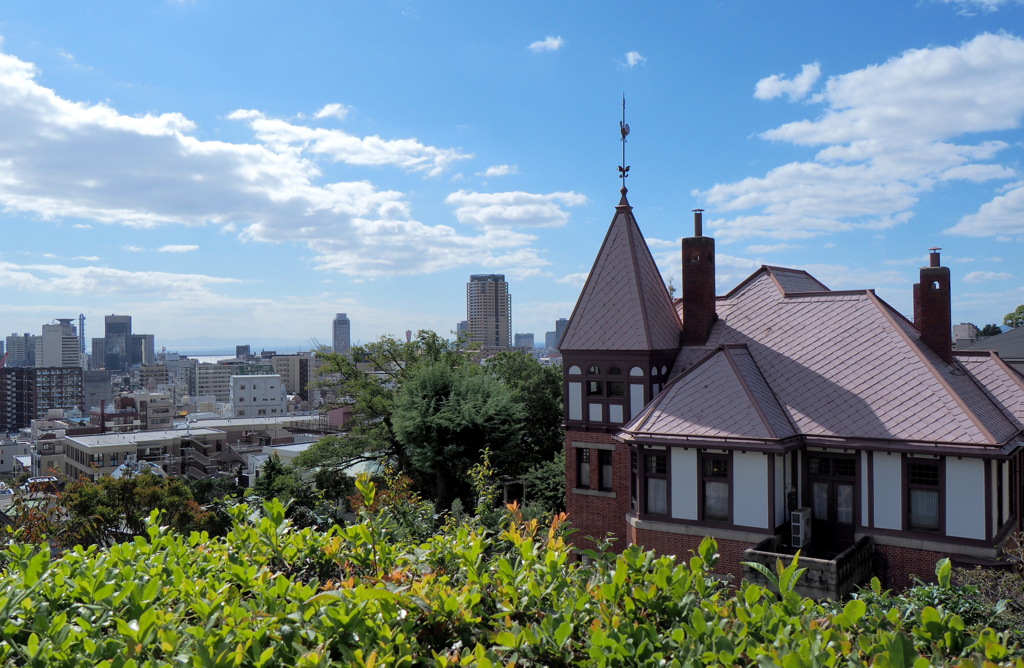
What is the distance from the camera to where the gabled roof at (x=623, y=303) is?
20.5 metres

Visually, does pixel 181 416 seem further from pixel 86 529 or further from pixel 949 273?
pixel 949 273

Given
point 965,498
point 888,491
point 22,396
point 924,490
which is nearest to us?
point 965,498

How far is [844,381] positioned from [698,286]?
5.08 meters

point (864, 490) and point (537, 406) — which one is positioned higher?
point (537, 406)

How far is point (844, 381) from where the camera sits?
59.3 ft

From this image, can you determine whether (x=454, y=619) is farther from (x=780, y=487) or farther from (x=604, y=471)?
(x=604, y=471)

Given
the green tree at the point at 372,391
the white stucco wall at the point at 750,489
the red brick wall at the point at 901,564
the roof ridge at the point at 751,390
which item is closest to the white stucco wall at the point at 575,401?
the roof ridge at the point at 751,390

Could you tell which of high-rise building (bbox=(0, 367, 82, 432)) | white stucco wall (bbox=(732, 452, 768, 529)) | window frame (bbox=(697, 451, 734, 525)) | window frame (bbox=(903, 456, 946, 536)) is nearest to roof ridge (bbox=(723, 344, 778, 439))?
white stucco wall (bbox=(732, 452, 768, 529))

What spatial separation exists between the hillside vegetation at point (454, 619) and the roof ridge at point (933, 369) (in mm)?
12112

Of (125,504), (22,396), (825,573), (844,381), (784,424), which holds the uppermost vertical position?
(844,381)

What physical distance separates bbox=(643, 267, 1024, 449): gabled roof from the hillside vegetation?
12.3 metres

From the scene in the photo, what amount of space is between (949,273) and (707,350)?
6393mm

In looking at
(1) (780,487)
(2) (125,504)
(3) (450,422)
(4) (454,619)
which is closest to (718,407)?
(1) (780,487)

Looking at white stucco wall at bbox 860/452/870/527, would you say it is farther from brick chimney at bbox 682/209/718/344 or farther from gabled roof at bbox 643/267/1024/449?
brick chimney at bbox 682/209/718/344
